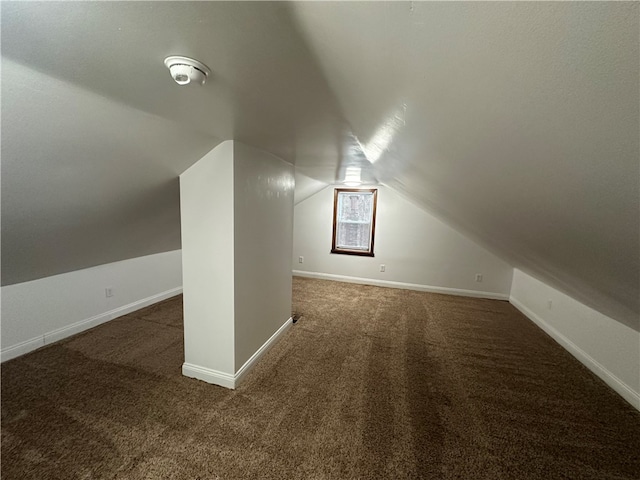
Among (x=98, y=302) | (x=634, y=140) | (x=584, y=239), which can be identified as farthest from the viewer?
(x=98, y=302)

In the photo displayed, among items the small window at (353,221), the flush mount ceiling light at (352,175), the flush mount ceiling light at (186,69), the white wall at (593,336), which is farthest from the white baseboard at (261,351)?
the white wall at (593,336)

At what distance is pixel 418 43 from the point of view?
538 millimetres

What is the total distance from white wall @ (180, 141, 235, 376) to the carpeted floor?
0.31 metres

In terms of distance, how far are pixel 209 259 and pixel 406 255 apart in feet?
11.4

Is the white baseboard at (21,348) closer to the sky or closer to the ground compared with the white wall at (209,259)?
closer to the ground

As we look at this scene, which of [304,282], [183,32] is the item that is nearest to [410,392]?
[183,32]

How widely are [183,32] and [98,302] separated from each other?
10.7 feet

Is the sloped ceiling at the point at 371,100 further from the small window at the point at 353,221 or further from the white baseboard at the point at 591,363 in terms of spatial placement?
the small window at the point at 353,221

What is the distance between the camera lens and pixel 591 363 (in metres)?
2.36

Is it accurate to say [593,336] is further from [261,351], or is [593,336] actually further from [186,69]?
[186,69]

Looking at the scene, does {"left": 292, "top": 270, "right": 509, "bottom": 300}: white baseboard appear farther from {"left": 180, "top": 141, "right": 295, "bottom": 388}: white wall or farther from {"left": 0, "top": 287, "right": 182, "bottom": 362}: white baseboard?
{"left": 180, "top": 141, "right": 295, "bottom": 388}: white wall

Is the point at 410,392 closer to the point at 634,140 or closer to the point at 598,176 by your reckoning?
the point at 598,176

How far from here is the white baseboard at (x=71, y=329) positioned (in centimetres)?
222

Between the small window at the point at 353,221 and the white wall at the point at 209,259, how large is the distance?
123 inches
